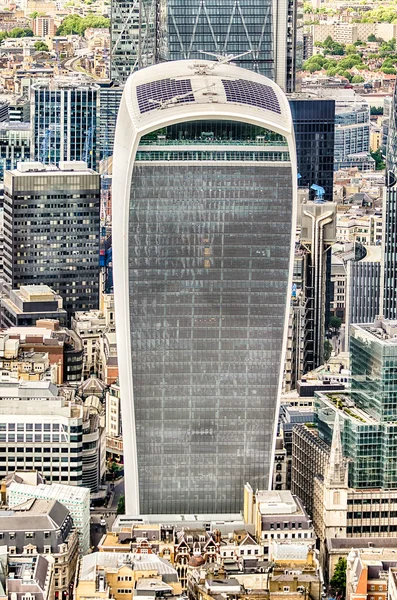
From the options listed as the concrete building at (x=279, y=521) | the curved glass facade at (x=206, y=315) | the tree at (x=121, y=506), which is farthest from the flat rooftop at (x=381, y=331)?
the tree at (x=121, y=506)

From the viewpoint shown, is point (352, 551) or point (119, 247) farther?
point (119, 247)

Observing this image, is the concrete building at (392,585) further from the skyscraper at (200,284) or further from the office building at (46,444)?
the office building at (46,444)

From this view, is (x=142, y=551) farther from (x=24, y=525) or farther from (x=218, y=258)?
(x=218, y=258)

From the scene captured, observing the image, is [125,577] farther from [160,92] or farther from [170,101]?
[160,92]

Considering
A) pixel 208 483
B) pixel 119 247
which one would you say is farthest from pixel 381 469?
pixel 119 247

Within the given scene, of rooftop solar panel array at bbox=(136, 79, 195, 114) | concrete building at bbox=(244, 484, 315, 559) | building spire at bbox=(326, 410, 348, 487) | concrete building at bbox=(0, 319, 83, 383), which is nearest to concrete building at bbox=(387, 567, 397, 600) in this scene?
concrete building at bbox=(244, 484, 315, 559)

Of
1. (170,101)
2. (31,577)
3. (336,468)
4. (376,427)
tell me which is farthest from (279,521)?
(170,101)
